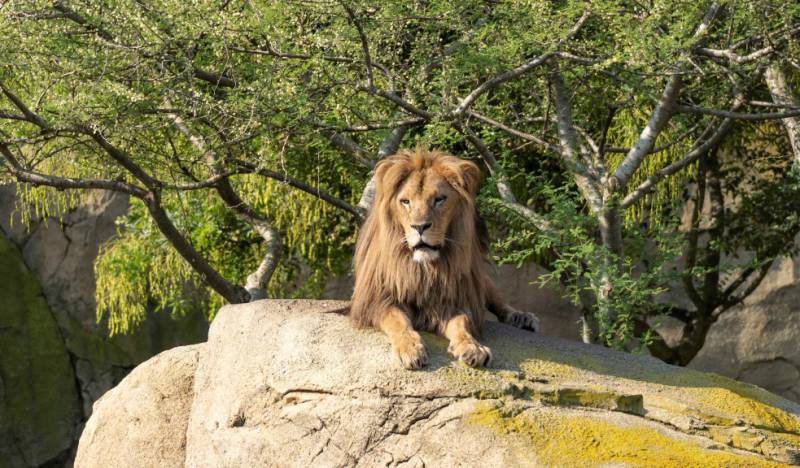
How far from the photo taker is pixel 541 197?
1107 centimetres

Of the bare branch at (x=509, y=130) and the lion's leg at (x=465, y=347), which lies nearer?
the lion's leg at (x=465, y=347)

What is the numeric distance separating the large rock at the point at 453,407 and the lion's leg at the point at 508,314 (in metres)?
0.37

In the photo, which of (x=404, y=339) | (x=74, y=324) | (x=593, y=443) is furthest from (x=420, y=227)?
(x=74, y=324)

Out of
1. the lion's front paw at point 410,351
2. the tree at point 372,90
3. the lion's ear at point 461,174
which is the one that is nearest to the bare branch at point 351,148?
the tree at point 372,90

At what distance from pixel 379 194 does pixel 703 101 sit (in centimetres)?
395

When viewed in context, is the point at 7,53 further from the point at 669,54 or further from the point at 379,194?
the point at 669,54

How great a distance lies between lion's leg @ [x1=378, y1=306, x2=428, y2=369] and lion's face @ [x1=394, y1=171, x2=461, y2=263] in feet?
1.15

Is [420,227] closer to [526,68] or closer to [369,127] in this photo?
[369,127]

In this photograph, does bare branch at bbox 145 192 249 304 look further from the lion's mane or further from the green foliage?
the lion's mane

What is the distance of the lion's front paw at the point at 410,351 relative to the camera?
5.96 m

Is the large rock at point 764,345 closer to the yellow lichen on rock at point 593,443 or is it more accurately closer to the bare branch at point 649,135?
the bare branch at point 649,135

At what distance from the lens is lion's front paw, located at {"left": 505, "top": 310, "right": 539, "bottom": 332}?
7.32 metres

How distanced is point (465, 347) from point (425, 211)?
0.78 metres

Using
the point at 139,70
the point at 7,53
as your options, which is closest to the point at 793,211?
the point at 139,70
